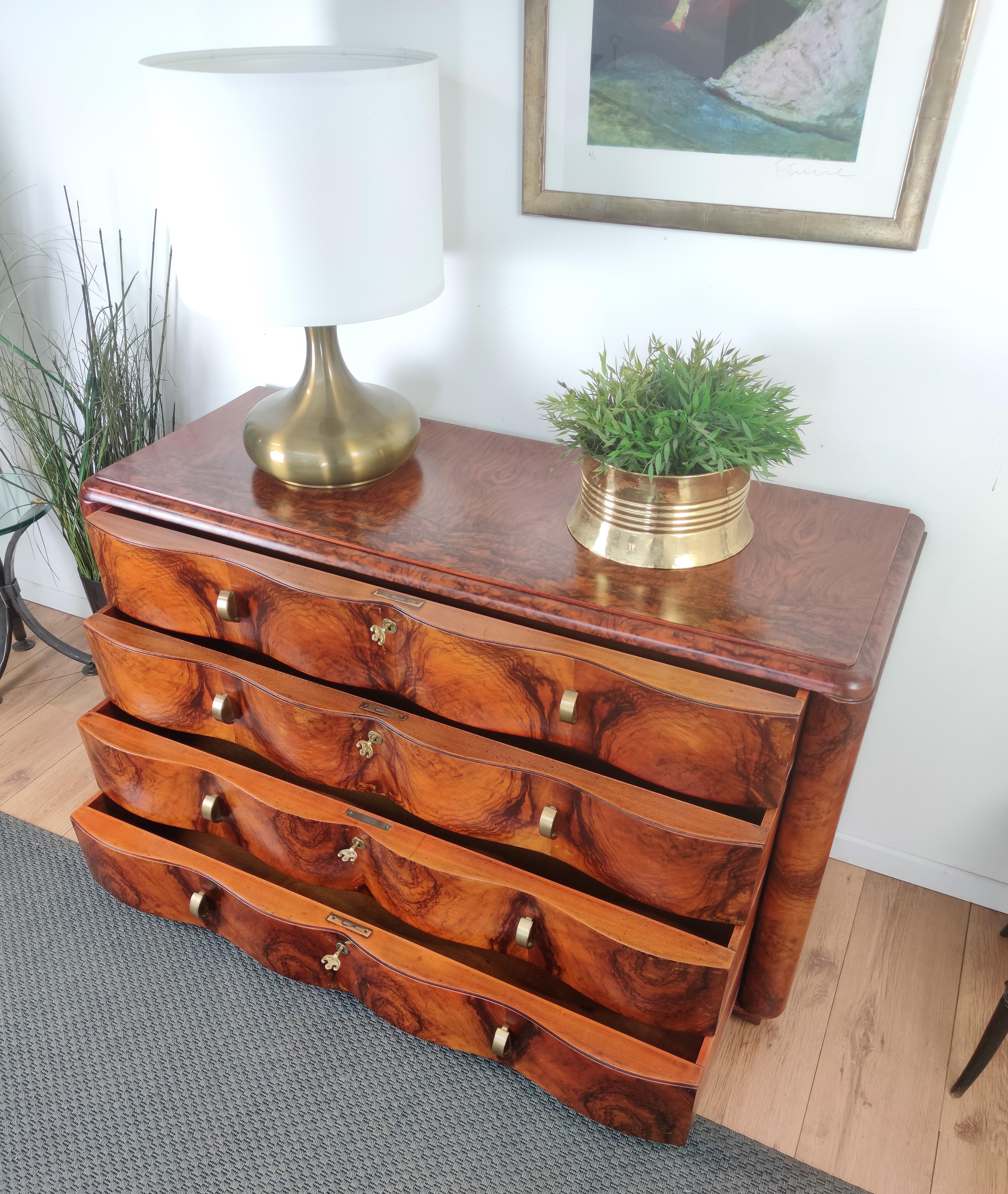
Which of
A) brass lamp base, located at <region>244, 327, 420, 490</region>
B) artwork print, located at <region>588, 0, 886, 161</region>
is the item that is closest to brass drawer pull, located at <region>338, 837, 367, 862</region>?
brass lamp base, located at <region>244, 327, 420, 490</region>

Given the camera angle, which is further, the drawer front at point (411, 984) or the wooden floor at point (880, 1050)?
the wooden floor at point (880, 1050)

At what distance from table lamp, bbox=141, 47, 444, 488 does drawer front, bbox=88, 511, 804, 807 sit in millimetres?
333

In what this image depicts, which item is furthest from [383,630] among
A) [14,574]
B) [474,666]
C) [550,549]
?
[14,574]

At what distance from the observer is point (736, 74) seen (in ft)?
3.60

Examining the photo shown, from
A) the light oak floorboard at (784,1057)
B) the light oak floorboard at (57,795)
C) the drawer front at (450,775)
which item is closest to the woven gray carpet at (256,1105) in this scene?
the light oak floorboard at (784,1057)

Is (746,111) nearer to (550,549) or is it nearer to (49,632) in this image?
(550,549)

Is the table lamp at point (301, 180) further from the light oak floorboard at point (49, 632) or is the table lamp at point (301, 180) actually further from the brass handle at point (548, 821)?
the light oak floorboard at point (49, 632)

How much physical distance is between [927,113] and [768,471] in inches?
17.2

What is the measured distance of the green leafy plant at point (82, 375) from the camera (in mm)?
1682

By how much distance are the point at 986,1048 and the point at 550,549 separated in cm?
91

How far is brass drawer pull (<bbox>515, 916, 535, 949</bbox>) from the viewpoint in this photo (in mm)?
1146

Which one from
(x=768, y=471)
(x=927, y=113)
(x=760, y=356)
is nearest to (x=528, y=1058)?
(x=768, y=471)

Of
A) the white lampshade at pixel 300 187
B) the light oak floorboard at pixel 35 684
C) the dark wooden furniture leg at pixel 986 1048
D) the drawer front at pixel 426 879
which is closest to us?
the white lampshade at pixel 300 187

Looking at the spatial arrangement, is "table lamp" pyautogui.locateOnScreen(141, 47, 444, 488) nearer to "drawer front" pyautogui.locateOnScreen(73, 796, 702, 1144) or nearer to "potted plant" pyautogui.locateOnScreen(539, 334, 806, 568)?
"potted plant" pyautogui.locateOnScreen(539, 334, 806, 568)
